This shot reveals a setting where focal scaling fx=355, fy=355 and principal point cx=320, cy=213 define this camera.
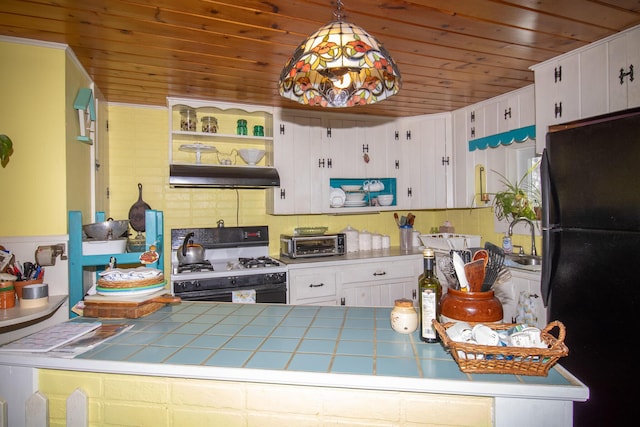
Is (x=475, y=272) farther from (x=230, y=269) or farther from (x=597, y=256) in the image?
(x=230, y=269)

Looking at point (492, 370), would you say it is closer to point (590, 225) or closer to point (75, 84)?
point (590, 225)

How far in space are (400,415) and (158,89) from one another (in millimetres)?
2817

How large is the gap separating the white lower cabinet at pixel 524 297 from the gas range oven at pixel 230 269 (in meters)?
1.78

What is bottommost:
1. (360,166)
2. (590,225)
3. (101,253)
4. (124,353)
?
(124,353)

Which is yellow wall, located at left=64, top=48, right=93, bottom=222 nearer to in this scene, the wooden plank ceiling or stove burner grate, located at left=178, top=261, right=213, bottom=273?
the wooden plank ceiling

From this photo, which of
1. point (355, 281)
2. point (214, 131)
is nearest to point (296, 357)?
point (355, 281)

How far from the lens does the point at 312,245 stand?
339 centimetres

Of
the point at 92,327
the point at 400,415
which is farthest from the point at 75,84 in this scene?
the point at 400,415

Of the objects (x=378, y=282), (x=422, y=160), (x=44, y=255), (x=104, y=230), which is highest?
(x=422, y=160)

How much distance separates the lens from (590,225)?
174 centimetres

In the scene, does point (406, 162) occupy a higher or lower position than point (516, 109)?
lower

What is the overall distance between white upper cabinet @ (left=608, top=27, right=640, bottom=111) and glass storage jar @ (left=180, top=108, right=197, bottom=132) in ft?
9.89

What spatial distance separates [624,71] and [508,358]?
1938 mm

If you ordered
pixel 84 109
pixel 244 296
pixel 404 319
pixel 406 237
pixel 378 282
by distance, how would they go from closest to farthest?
pixel 404 319
pixel 84 109
pixel 244 296
pixel 378 282
pixel 406 237
